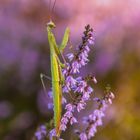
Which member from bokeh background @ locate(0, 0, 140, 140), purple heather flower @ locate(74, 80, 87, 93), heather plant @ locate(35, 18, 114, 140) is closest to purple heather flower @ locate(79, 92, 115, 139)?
heather plant @ locate(35, 18, 114, 140)

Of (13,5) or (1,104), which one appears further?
(13,5)

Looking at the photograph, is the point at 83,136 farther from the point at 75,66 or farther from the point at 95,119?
the point at 75,66

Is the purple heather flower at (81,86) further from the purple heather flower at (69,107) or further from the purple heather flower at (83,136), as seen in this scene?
the purple heather flower at (83,136)

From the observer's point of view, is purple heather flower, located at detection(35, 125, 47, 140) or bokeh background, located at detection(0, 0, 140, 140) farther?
bokeh background, located at detection(0, 0, 140, 140)

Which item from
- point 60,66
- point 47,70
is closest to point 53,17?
point 47,70

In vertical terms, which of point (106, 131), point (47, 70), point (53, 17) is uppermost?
point (53, 17)

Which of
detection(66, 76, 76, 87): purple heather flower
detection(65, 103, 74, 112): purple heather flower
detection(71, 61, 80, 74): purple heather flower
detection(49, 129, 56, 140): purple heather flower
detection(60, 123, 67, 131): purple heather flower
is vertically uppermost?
detection(71, 61, 80, 74): purple heather flower

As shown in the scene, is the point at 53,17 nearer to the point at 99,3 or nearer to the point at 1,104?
the point at 99,3

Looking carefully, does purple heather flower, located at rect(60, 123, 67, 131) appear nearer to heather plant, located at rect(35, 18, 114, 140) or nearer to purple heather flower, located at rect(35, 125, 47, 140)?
heather plant, located at rect(35, 18, 114, 140)

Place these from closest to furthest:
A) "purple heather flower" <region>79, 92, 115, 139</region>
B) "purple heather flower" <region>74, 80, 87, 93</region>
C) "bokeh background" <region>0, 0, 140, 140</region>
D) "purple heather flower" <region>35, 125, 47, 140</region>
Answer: "purple heather flower" <region>74, 80, 87, 93</region>, "purple heather flower" <region>79, 92, 115, 139</region>, "purple heather flower" <region>35, 125, 47, 140</region>, "bokeh background" <region>0, 0, 140, 140</region>
